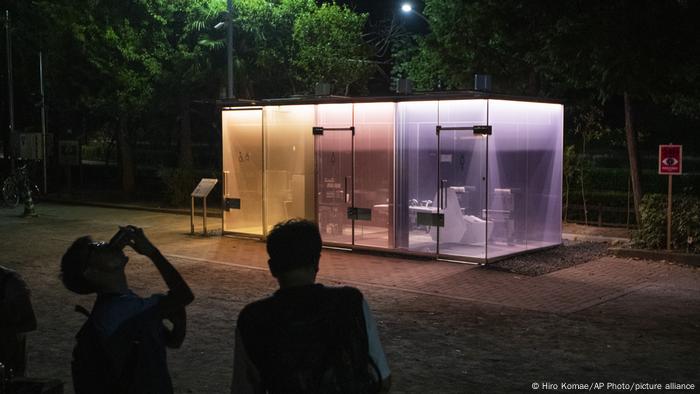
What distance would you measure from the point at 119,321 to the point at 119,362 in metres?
0.17

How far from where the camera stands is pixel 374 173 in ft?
49.1

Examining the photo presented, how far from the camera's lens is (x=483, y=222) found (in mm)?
13992

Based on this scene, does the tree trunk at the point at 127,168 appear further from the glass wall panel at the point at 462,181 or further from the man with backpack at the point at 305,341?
the man with backpack at the point at 305,341

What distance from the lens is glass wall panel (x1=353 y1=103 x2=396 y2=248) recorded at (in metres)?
14.8

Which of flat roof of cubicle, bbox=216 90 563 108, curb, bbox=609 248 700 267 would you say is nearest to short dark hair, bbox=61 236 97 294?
flat roof of cubicle, bbox=216 90 563 108

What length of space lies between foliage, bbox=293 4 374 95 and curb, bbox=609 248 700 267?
35.6ft

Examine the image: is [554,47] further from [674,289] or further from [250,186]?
[250,186]

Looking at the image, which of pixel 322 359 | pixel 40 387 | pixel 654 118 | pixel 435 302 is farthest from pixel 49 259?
pixel 654 118

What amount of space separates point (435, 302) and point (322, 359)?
312 inches

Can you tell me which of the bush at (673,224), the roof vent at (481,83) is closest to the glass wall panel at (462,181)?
the roof vent at (481,83)

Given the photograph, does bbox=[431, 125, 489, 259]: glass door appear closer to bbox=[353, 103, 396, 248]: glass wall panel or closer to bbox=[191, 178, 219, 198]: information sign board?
Result: bbox=[353, 103, 396, 248]: glass wall panel

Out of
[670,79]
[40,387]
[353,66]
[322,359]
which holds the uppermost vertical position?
[353,66]

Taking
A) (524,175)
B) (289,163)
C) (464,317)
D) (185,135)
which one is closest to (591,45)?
(524,175)

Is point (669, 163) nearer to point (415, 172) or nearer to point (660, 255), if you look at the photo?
point (660, 255)
